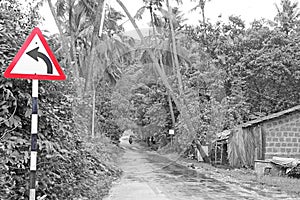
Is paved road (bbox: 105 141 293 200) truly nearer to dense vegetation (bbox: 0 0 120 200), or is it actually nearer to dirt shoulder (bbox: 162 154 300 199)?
dirt shoulder (bbox: 162 154 300 199)

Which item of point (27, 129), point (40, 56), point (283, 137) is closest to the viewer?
point (40, 56)

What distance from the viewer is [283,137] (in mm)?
18531

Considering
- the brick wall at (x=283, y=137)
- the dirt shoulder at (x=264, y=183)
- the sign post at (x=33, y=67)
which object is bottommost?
the dirt shoulder at (x=264, y=183)

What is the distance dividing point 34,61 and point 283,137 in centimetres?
1575

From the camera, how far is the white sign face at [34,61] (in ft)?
15.3

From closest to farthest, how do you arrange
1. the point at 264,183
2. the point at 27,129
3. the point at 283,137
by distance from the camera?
1. the point at 27,129
2. the point at 264,183
3. the point at 283,137

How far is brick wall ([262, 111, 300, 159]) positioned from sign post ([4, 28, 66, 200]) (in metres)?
15.2

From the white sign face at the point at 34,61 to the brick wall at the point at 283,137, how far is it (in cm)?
1524

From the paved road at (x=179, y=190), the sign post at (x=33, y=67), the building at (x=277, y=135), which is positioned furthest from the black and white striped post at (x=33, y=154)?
the building at (x=277, y=135)

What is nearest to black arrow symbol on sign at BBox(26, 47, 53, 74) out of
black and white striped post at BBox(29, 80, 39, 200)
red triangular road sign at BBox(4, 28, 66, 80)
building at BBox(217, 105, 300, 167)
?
red triangular road sign at BBox(4, 28, 66, 80)

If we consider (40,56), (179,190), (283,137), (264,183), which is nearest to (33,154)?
(40,56)

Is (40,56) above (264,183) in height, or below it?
above

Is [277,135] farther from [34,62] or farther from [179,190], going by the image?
[34,62]

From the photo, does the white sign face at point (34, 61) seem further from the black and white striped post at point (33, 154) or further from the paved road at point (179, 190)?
the paved road at point (179, 190)
